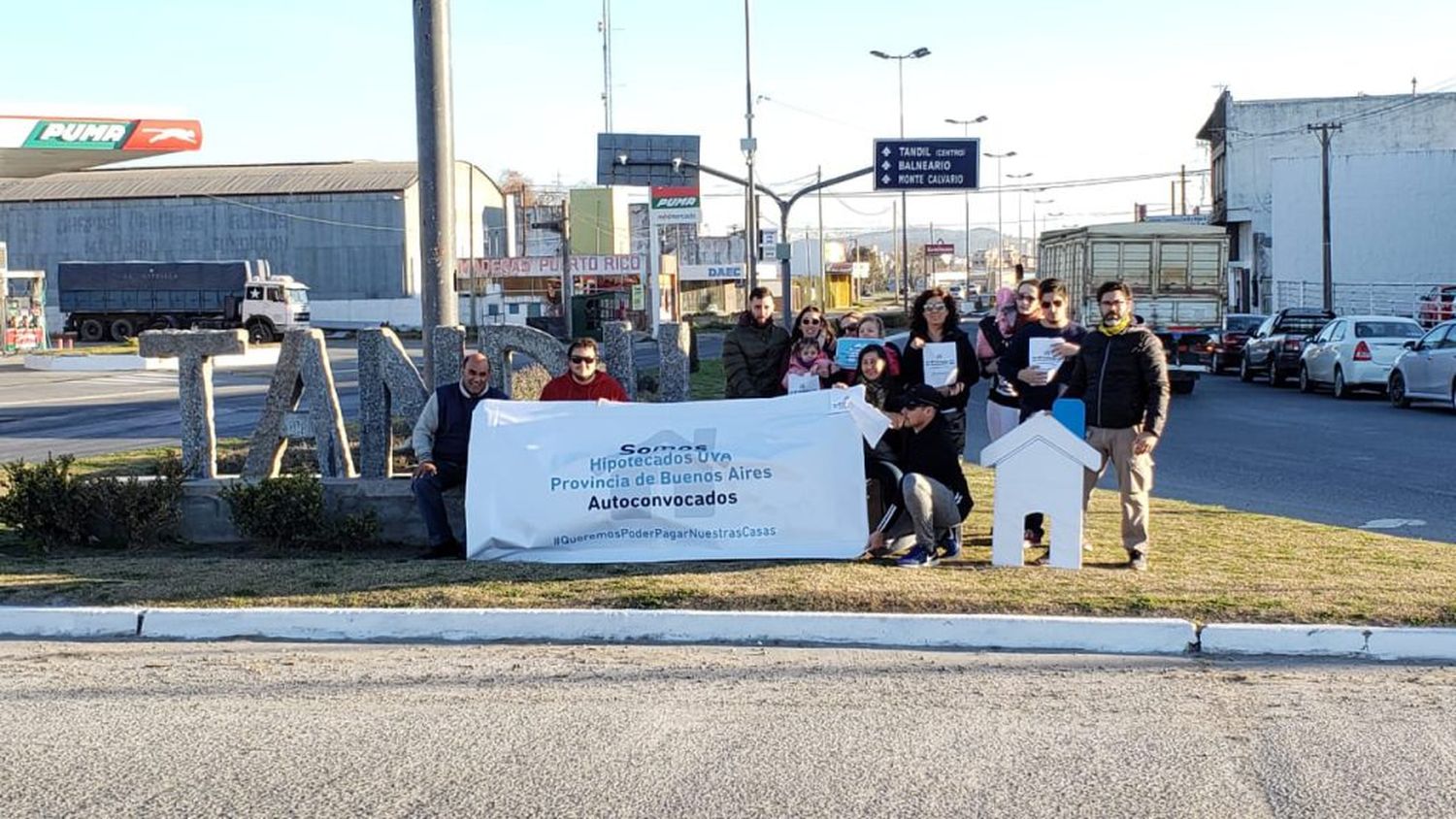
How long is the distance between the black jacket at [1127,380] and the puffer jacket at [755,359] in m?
2.51

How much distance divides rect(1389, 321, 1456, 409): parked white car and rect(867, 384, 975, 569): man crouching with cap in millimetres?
16805

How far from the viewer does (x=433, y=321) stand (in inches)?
488

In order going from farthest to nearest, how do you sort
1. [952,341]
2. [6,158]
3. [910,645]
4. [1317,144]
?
[1317,144] → [6,158] → [952,341] → [910,645]

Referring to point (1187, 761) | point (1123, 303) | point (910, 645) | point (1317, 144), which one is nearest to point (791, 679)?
point (910, 645)

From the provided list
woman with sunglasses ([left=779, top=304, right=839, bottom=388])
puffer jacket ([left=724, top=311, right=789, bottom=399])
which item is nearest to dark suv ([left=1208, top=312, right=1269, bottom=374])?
puffer jacket ([left=724, top=311, right=789, bottom=399])

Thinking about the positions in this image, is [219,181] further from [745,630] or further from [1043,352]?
[745,630]

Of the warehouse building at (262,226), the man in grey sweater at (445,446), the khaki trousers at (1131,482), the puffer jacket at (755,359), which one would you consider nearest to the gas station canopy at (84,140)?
the man in grey sweater at (445,446)

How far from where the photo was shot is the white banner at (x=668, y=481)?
9922mm

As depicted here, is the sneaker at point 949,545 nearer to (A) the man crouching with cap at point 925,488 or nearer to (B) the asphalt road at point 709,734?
(A) the man crouching with cap at point 925,488

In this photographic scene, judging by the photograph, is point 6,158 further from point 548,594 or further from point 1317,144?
point 1317,144

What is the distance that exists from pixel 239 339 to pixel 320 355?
0.61 m

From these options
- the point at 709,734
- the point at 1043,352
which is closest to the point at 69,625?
the point at 709,734

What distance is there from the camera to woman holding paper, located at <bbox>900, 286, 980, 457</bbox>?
10422 mm

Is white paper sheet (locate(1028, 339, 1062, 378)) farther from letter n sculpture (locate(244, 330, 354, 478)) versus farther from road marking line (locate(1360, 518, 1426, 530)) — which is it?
letter n sculpture (locate(244, 330, 354, 478))
